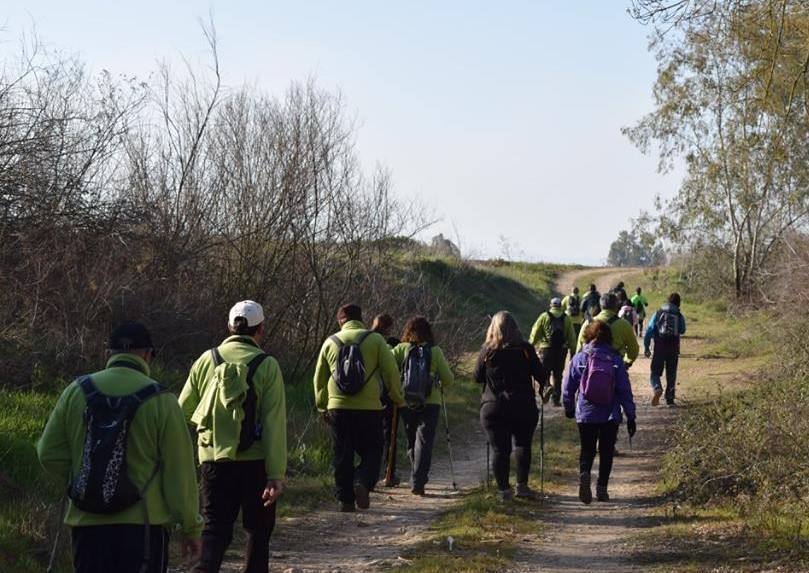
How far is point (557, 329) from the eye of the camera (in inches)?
733

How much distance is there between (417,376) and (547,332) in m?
6.54

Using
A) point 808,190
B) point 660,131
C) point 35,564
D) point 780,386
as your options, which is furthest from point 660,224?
point 35,564

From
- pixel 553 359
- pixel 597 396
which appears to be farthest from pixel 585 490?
pixel 553 359

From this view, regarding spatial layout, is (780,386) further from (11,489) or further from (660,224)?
(660,224)

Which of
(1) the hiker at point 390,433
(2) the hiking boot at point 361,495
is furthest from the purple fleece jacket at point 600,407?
(2) the hiking boot at point 361,495

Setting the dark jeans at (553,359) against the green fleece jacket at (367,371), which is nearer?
the green fleece jacket at (367,371)

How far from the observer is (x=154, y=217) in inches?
705

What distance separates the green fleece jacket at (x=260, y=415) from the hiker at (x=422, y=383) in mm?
5456

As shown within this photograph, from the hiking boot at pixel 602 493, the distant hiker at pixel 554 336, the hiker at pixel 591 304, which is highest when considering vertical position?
the hiker at pixel 591 304

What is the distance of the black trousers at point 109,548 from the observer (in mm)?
5363

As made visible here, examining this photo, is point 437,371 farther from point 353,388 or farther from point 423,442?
point 353,388

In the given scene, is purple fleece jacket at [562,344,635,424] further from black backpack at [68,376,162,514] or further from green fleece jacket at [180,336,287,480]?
black backpack at [68,376,162,514]

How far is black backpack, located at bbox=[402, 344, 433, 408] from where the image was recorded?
41.2 ft

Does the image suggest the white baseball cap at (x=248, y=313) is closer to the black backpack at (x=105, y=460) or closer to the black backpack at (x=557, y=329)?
the black backpack at (x=105, y=460)
